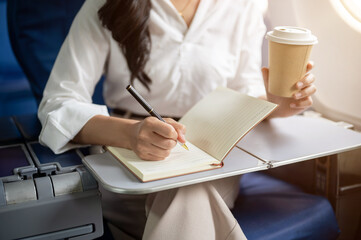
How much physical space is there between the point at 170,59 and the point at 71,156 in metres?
0.47

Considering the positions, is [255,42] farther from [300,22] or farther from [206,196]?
[206,196]

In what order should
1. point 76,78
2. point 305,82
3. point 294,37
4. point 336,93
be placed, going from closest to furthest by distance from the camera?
point 294,37, point 305,82, point 76,78, point 336,93

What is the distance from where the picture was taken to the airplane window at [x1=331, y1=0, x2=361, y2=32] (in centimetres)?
134

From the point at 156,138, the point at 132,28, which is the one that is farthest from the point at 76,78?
the point at 156,138

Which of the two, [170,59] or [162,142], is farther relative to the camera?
[170,59]

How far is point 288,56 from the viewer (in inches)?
39.4

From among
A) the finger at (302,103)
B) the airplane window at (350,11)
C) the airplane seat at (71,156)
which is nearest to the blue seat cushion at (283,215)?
the airplane seat at (71,156)

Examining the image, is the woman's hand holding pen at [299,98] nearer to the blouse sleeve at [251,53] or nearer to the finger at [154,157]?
the blouse sleeve at [251,53]

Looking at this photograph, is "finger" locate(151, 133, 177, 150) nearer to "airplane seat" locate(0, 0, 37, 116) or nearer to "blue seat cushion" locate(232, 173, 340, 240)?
"blue seat cushion" locate(232, 173, 340, 240)

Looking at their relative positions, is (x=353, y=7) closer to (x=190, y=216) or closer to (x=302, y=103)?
(x=302, y=103)

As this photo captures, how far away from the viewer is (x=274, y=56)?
103 cm

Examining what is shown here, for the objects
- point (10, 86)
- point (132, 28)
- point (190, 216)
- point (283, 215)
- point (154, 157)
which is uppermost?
point (132, 28)

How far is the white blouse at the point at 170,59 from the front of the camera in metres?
1.22

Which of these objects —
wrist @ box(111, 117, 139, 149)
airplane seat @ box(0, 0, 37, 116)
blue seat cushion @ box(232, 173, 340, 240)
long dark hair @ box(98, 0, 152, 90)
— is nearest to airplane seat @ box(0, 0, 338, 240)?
blue seat cushion @ box(232, 173, 340, 240)
